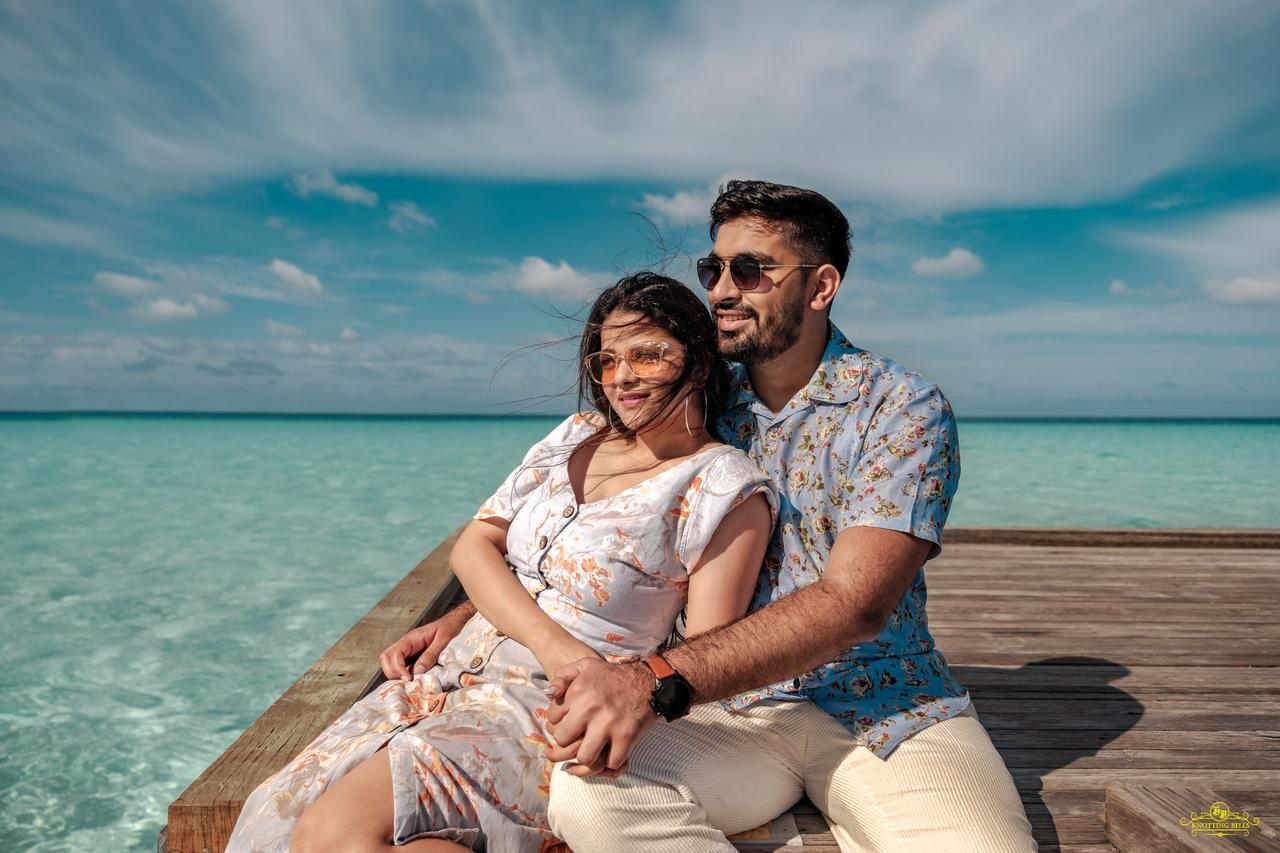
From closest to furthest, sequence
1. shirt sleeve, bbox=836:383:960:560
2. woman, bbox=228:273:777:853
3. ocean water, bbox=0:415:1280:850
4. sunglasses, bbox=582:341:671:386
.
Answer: woman, bbox=228:273:777:853 < shirt sleeve, bbox=836:383:960:560 < sunglasses, bbox=582:341:671:386 < ocean water, bbox=0:415:1280:850

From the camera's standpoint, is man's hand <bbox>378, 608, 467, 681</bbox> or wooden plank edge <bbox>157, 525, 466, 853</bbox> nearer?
wooden plank edge <bbox>157, 525, 466, 853</bbox>

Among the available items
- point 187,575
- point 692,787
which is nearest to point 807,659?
point 692,787

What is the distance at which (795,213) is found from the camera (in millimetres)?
2443

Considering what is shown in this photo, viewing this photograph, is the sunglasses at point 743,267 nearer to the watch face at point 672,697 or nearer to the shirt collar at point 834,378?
the shirt collar at point 834,378

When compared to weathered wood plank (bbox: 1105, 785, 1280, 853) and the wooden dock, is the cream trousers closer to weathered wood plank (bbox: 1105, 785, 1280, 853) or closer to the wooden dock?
the wooden dock

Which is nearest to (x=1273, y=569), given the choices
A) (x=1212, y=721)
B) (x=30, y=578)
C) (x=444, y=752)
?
(x=1212, y=721)

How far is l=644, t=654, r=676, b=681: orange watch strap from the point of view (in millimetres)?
1670

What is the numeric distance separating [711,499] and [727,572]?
7.3 inches

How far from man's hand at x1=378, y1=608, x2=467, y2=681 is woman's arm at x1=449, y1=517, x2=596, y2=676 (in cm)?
19

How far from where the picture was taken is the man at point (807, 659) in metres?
1.69

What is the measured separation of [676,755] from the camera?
1869mm

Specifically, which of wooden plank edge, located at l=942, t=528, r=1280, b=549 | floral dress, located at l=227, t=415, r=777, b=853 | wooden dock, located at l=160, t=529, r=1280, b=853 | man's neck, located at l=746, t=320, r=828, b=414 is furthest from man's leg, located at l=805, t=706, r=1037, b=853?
wooden plank edge, located at l=942, t=528, r=1280, b=549

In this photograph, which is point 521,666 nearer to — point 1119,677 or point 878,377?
point 878,377

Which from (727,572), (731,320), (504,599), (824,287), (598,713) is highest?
(824,287)
